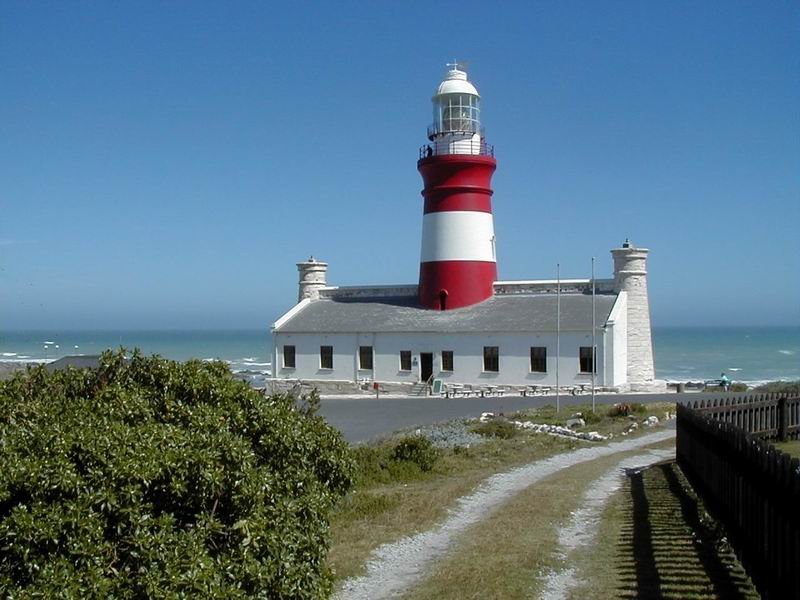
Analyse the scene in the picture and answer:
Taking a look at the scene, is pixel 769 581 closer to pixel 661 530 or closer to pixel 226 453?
pixel 661 530

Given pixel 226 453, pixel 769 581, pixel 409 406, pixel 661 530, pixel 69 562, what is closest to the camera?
pixel 69 562

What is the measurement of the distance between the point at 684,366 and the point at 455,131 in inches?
2244

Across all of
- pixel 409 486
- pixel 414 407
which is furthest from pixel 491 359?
pixel 409 486

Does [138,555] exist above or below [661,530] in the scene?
above

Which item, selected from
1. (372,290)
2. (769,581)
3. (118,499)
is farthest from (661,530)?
(372,290)

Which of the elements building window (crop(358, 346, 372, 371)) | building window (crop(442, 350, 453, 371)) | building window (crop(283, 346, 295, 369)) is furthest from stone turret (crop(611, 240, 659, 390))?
building window (crop(283, 346, 295, 369))

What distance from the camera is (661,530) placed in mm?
9117

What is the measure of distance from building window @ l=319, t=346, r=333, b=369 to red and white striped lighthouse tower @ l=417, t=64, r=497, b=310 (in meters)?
5.08

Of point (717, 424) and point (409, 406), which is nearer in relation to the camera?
point (717, 424)

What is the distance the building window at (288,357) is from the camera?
129 feet

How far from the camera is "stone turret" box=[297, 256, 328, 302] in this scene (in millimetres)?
42562

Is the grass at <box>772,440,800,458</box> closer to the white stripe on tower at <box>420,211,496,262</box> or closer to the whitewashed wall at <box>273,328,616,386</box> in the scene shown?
the whitewashed wall at <box>273,328,616,386</box>

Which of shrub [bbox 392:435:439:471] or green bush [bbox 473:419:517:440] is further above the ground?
shrub [bbox 392:435:439:471]

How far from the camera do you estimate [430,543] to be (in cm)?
921
